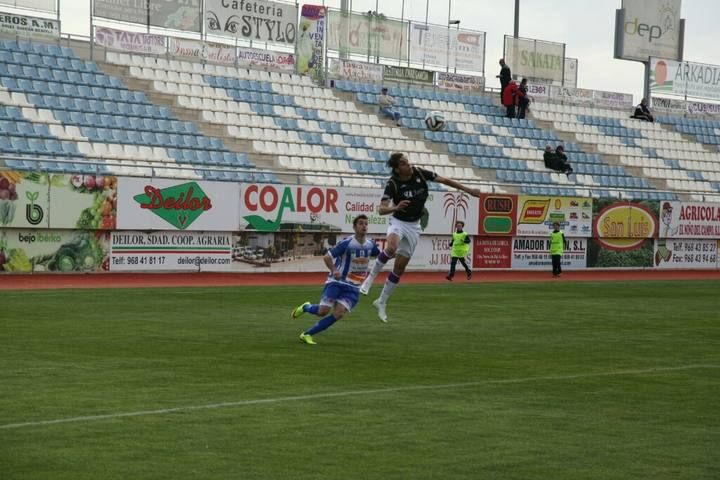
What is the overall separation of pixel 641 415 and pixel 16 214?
19.9 m

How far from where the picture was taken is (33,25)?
36156 millimetres

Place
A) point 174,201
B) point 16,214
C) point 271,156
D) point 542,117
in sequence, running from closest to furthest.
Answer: point 16,214 → point 174,201 → point 271,156 → point 542,117

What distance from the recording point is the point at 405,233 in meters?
17.4

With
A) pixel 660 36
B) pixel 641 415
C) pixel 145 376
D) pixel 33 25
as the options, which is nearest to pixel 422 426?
pixel 641 415

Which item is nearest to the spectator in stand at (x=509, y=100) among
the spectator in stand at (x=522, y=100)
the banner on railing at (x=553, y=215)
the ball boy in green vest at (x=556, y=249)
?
the spectator in stand at (x=522, y=100)

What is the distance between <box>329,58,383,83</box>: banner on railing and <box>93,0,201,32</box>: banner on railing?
19.4 feet

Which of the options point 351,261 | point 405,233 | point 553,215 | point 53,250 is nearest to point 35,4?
point 53,250

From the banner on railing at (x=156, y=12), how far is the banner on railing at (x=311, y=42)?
4387mm

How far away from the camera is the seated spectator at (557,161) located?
143ft

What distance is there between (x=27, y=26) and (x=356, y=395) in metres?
28.3

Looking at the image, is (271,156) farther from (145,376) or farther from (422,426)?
(422,426)

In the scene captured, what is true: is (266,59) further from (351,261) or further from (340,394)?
(340,394)

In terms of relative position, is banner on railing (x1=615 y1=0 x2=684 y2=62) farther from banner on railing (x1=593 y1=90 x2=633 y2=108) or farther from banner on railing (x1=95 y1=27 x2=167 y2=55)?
banner on railing (x1=95 y1=27 x2=167 y2=55)

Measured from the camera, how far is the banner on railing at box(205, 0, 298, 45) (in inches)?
1639
